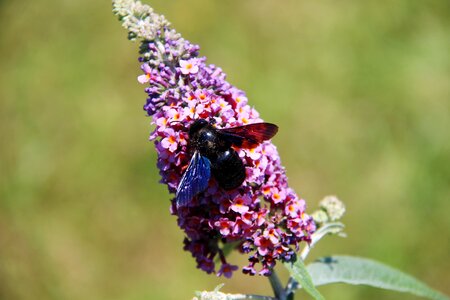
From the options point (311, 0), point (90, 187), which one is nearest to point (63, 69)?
point (90, 187)

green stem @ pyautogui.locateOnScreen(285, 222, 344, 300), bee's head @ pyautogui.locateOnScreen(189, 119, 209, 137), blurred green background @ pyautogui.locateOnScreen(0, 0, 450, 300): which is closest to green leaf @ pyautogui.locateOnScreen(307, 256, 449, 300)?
green stem @ pyautogui.locateOnScreen(285, 222, 344, 300)

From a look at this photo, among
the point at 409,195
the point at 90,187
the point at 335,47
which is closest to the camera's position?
the point at 409,195

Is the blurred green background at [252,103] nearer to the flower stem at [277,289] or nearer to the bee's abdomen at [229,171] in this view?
the flower stem at [277,289]

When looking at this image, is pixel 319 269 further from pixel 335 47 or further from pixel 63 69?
pixel 63 69

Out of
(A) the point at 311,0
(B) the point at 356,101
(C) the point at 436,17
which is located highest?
(A) the point at 311,0

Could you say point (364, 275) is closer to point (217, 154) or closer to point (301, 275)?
point (301, 275)

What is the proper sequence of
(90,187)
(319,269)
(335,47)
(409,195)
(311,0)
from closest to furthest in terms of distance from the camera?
(319,269)
(409,195)
(90,187)
(335,47)
(311,0)

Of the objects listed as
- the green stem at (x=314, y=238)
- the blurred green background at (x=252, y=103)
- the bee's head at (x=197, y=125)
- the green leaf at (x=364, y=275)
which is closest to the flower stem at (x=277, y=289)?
the green stem at (x=314, y=238)

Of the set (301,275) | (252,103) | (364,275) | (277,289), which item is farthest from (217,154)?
(252,103)

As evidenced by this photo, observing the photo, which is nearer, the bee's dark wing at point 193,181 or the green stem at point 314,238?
the bee's dark wing at point 193,181
